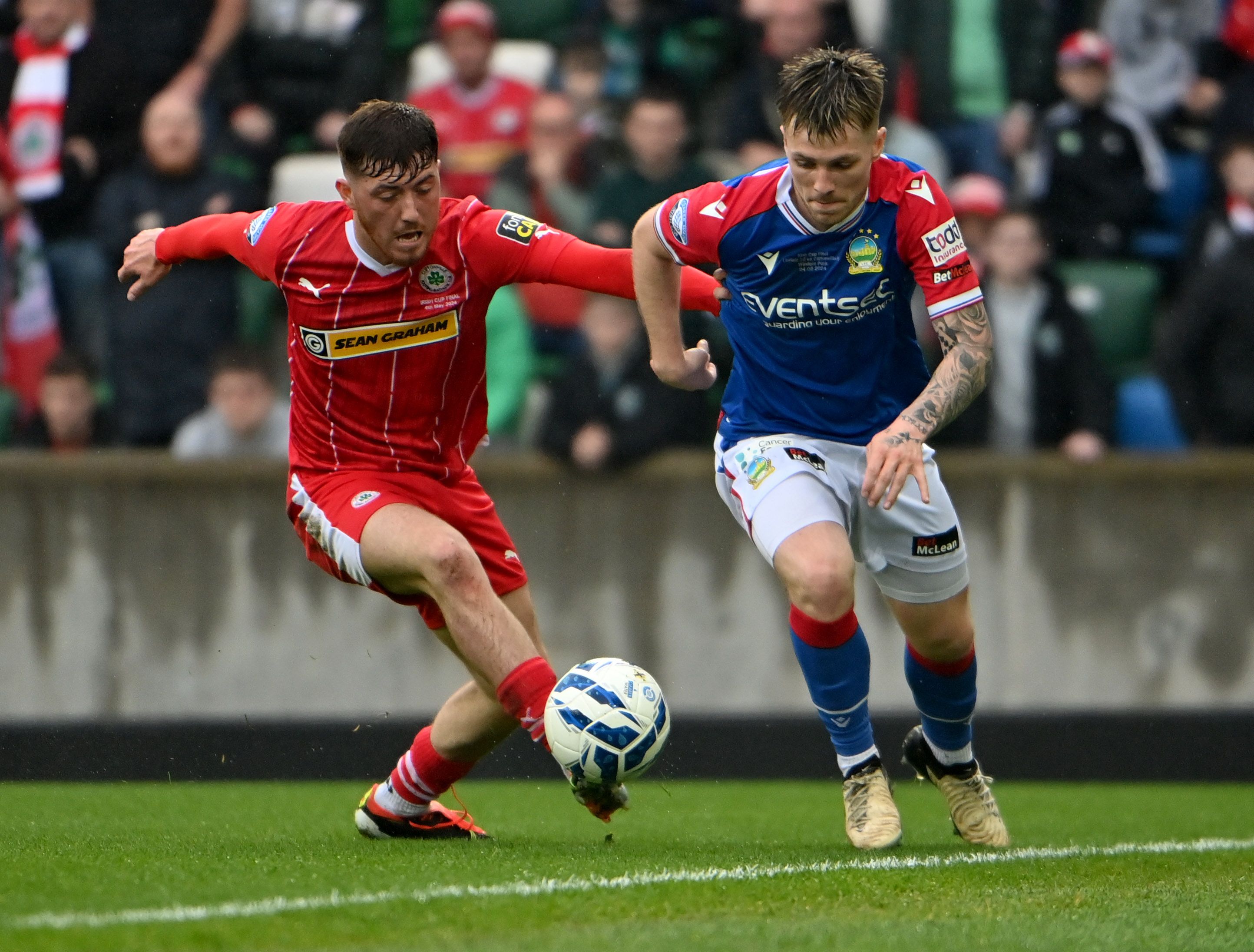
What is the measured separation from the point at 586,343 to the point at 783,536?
3.64 metres

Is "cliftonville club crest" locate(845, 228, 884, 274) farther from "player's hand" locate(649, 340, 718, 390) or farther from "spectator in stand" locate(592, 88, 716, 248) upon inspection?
"spectator in stand" locate(592, 88, 716, 248)

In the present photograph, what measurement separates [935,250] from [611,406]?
11.4 feet


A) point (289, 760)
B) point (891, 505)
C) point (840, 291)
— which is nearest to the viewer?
point (891, 505)

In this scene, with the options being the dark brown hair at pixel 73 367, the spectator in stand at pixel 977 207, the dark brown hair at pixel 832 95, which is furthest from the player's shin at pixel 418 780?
the spectator in stand at pixel 977 207

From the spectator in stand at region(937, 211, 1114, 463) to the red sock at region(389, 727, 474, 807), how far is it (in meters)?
3.69

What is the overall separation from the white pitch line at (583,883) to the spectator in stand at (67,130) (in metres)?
5.66

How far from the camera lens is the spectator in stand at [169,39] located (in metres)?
9.03

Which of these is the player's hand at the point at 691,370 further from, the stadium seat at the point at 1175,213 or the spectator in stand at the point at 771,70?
the stadium seat at the point at 1175,213

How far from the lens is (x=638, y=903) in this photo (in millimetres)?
3797

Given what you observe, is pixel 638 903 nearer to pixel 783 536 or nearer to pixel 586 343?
pixel 783 536

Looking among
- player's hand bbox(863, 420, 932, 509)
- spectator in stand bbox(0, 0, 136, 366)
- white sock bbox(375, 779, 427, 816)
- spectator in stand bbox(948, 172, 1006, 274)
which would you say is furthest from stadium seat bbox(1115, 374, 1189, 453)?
spectator in stand bbox(0, 0, 136, 366)

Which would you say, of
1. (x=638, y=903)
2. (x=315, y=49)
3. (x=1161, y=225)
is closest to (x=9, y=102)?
(x=315, y=49)

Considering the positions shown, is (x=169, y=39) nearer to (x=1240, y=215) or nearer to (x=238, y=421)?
(x=238, y=421)

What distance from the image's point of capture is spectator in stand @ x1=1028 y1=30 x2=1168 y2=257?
873cm
